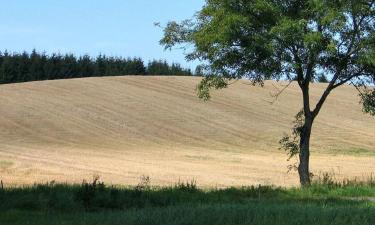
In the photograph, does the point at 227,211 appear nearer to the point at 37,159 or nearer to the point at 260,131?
the point at 37,159

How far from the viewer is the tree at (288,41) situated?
1716 centimetres

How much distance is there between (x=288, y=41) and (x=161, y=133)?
94.8 feet

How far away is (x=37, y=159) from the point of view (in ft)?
102

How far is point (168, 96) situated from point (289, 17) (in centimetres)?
4271

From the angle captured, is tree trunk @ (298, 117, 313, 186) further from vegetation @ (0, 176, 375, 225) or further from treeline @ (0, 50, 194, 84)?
treeline @ (0, 50, 194, 84)

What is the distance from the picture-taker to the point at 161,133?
4562 centimetres

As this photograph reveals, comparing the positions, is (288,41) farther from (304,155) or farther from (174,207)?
(174,207)

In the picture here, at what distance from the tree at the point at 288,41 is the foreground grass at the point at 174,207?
4246 mm

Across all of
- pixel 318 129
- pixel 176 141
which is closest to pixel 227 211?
pixel 176 141

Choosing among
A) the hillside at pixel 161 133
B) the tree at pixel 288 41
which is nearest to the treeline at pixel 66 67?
the hillside at pixel 161 133

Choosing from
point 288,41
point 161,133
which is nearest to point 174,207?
point 288,41

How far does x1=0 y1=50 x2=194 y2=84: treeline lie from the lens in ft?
323

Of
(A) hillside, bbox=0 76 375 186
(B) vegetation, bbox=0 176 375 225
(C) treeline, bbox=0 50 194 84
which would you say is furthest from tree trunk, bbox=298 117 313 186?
(C) treeline, bbox=0 50 194 84

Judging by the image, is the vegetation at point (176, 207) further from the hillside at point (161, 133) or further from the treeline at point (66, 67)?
the treeline at point (66, 67)
